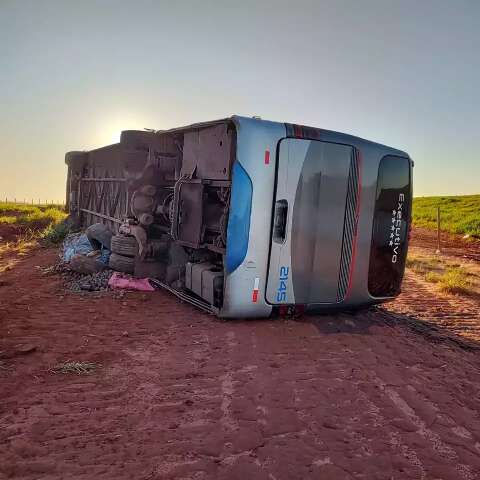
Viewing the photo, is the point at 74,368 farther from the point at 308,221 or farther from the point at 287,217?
the point at 308,221

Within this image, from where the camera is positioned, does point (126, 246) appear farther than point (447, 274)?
No

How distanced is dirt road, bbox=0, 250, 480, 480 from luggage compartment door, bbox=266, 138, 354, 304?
504 mm

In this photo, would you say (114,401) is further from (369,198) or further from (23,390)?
(369,198)

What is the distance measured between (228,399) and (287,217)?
2766 millimetres

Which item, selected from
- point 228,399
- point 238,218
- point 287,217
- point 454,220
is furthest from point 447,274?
point 454,220

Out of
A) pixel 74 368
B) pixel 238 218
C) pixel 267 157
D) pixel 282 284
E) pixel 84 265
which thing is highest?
pixel 267 157

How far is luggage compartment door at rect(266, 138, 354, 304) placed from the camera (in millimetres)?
5777

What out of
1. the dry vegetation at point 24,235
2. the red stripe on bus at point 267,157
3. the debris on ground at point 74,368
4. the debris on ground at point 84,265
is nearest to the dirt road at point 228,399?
the debris on ground at point 74,368

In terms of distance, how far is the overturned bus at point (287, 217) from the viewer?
5.64 m

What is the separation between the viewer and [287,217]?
5.79 m

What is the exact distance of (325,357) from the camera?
486cm

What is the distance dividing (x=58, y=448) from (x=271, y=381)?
192 cm

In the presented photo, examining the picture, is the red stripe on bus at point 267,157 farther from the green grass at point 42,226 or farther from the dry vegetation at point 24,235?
the green grass at point 42,226

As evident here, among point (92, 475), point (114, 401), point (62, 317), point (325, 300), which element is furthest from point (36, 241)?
point (92, 475)
